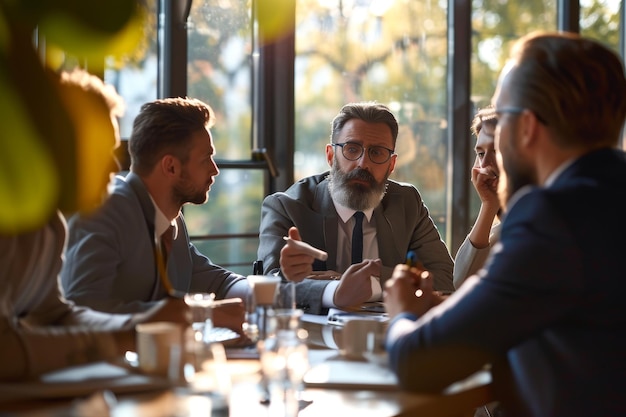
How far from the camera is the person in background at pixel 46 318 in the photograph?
5.36 feet

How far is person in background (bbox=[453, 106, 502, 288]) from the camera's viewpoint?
3.28 meters

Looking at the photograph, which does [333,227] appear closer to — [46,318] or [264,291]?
[264,291]

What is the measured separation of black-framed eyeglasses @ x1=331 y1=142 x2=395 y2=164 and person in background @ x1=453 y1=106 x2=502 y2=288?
43 centimetres

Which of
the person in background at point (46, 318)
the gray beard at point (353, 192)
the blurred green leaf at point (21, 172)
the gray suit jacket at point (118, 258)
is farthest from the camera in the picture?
the gray beard at point (353, 192)

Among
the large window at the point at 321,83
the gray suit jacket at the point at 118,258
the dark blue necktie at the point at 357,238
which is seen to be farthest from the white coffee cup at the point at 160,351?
the large window at the point at 321,83

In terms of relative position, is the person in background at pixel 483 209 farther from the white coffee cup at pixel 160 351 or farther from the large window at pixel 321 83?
the white coffee cup at pixel 160 351

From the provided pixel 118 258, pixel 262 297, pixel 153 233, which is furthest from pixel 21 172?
pixel 153 233

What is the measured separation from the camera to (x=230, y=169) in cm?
454

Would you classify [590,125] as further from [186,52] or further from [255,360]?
[186,52]

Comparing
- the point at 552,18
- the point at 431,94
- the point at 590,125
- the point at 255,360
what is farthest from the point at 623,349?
the point at 552,18

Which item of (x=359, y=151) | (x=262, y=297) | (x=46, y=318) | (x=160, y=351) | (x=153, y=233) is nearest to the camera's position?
(x=160, y=351)

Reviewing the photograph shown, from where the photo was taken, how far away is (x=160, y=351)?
1673 mm

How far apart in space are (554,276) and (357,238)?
194 cm

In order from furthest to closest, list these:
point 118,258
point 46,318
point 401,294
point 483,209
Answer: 1. point 483,209
2. point 118,258
3. point 46,318
4. point 401,294
